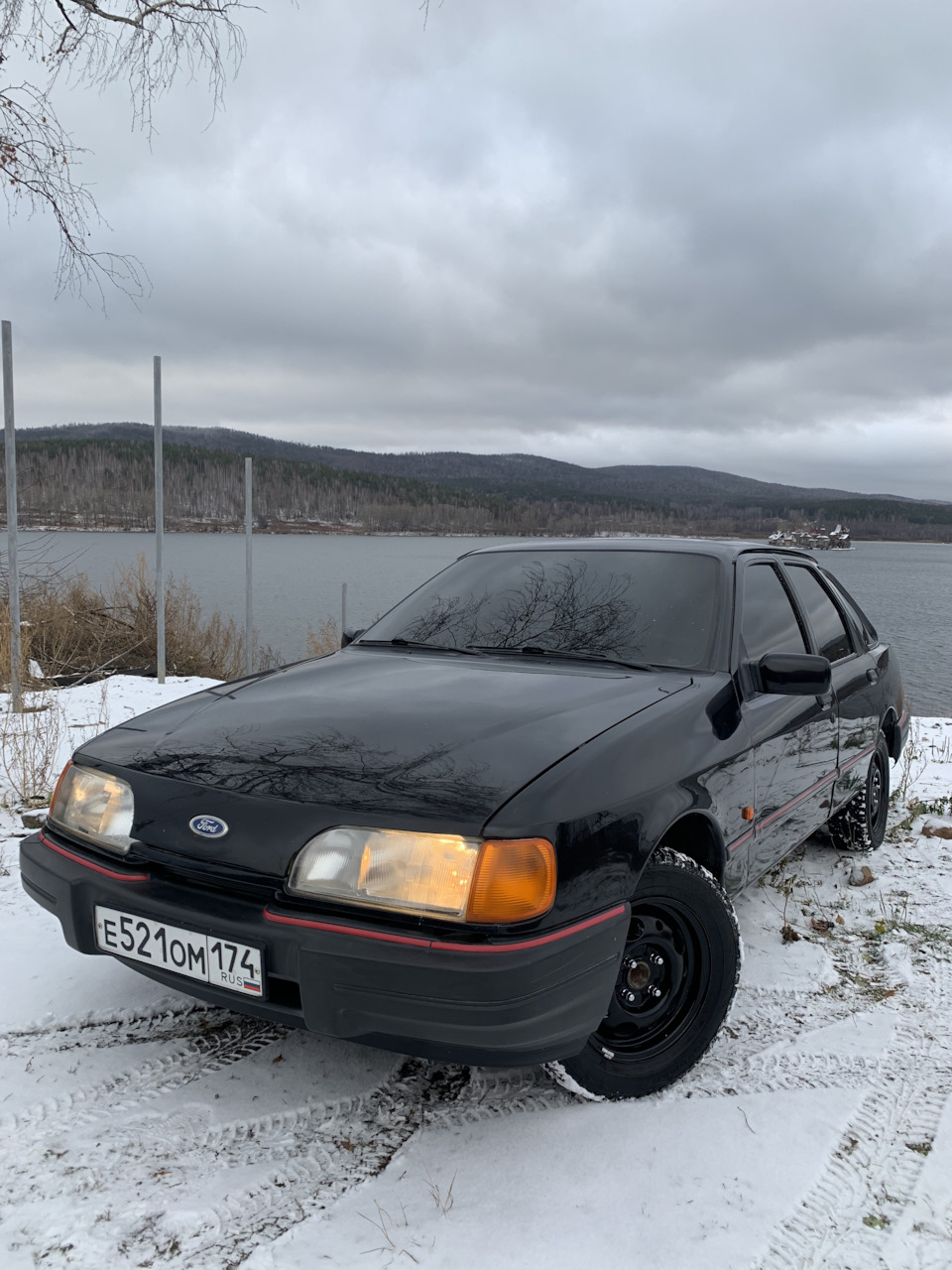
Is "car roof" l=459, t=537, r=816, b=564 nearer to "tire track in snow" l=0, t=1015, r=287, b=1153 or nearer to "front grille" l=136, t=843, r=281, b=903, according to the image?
"front grille" l=136, t=843, r=281, b=903

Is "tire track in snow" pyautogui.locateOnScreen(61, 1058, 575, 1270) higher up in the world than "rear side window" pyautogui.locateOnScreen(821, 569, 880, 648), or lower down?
lower down

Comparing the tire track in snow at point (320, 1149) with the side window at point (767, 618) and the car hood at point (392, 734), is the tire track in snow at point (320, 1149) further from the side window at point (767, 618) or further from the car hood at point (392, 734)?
the side window at point (767, 618)

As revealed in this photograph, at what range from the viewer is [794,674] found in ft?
9.07

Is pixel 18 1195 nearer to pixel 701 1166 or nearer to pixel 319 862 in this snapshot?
pixel 319 862

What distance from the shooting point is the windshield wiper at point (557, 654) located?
9.14ft

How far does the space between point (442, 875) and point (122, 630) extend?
484 inches

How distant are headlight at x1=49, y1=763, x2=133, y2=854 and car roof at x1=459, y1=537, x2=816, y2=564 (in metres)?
1.99

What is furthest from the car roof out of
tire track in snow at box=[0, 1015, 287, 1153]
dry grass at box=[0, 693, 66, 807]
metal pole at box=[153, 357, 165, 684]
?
metal pole at box=[153, 357, 165, 684]

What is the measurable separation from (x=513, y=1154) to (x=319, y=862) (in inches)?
34.7

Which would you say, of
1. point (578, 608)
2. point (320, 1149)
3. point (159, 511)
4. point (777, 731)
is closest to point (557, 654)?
point (578, 608)

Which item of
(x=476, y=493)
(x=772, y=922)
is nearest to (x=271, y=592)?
(x=772, y=922)

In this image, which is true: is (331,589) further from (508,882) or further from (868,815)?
(508,882)

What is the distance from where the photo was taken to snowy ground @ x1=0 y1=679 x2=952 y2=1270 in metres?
1.73

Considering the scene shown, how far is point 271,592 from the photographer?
28.2m
